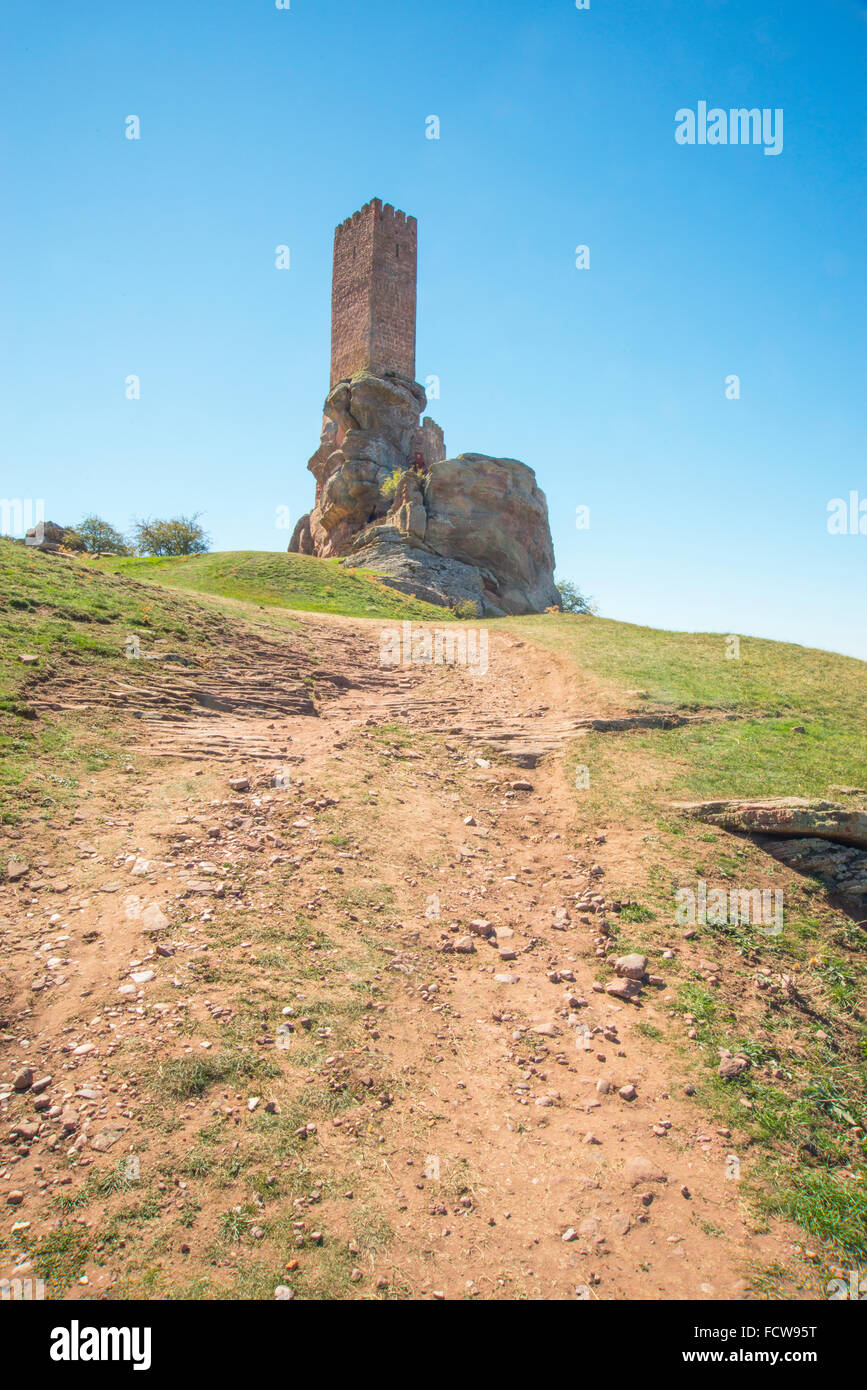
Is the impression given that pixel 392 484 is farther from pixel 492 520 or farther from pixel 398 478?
pixel 492 520

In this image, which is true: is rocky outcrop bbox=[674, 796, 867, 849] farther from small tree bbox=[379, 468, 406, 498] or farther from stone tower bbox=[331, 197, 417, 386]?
stone tower bbox=[331, 197, 417, 386]

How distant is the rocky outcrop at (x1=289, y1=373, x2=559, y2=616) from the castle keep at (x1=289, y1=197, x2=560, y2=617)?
Answer: 7 centimetres

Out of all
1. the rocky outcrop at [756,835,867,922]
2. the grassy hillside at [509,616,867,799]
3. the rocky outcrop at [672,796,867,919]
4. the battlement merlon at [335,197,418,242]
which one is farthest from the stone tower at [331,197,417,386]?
the rocky outcrop at [756,835,867,922]

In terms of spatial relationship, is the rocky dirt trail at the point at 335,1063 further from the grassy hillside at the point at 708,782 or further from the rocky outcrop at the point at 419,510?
the rocky outcrop at the point at 419,510

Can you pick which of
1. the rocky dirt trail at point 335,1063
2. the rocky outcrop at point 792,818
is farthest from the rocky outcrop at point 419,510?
the rocky dirt trail at point 335,1063

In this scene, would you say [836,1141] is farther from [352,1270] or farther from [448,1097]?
[352,1270]

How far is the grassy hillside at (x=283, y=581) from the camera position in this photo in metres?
25.5

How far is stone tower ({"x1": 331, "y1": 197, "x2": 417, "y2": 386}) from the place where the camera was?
43031 millimetres

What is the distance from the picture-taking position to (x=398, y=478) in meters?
39.5

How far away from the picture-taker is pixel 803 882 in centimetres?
811

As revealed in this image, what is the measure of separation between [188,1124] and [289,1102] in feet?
2.12

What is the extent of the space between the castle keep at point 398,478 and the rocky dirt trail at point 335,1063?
82.8 feet

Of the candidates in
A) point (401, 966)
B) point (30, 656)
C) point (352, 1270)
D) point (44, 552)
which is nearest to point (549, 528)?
point (44, 552)

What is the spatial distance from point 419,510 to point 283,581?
455 inches
